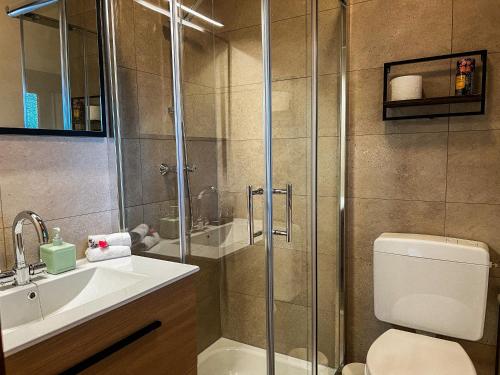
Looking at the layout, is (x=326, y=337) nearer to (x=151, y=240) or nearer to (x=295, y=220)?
(x=295, y=220)

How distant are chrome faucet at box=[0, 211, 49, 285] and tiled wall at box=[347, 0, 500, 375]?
61.5 inches

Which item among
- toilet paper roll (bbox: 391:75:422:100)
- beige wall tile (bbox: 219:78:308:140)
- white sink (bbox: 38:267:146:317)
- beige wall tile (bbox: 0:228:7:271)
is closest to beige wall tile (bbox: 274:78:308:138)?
beige wall tile (bbox: 219:78:308:140)

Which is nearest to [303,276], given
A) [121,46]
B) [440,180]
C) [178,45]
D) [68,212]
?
[440,180]

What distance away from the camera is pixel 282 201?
170 cm

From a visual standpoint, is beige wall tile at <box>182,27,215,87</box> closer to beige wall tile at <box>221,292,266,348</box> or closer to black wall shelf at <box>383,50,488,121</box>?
black wall shelf at <box>383,50,488,121</box>

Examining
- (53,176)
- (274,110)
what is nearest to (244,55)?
(274,110)

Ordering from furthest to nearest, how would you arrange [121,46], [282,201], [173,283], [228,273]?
[228,273]
[282,201]
[121,46]
[173,283]

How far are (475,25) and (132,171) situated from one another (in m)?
1.77

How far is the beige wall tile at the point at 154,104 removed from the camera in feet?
Answer: 5.30

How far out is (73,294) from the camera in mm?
1256

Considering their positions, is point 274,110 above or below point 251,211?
above

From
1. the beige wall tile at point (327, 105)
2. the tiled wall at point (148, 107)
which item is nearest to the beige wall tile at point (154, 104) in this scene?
the tiled wall at point (148, 107)

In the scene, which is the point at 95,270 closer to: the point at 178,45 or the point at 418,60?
the point at 178,45

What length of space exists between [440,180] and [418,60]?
622 mm
